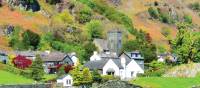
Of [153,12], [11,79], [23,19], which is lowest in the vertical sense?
[11,79]

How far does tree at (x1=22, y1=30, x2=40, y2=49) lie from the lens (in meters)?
128

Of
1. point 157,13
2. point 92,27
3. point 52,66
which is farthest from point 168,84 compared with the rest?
point 157,13

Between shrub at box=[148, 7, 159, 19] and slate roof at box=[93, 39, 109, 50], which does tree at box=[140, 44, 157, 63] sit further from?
shrub at box=[148, 7, 159, 19]

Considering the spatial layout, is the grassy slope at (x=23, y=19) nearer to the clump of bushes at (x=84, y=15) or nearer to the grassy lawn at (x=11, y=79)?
the clump of bushes at (x=84, y=15)

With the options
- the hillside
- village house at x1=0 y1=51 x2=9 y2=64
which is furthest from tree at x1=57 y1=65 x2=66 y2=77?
the hillside

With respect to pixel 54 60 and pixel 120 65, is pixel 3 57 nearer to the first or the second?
pixel 54 60

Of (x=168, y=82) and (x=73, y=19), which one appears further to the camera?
(x=73, y=19)

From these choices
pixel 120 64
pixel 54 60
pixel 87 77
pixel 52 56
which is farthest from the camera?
pixel 52 56

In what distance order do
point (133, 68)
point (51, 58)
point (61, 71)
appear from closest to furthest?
point (61, 71)
point (133, 68)
point (51, 58)

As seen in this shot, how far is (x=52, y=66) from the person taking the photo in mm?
110000

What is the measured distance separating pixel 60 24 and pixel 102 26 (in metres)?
18.0

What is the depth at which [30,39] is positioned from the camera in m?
129

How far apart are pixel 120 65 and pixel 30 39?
3193 centimetres

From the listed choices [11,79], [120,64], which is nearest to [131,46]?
[120,64]
